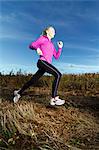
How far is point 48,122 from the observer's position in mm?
7648

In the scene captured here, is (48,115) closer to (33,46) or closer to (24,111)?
(24,111)

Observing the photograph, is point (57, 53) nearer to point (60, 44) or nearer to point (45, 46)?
point (60, 44)

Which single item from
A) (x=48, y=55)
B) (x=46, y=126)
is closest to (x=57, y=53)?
(x=48, y=55)

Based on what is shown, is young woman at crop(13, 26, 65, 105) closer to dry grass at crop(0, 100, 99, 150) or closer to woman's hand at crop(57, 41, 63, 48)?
woman's hand at crop(57, 41, 63, 48)

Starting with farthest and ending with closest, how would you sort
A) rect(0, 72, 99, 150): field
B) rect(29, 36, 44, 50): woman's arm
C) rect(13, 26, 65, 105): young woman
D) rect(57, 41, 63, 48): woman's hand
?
rect(57, 41, 63, 48): woman's hand
rect(13, 26, 65, 105): young woman
rect(29, 36, 44, 50): woman's arm
rect(0, 72, 99, 150): field

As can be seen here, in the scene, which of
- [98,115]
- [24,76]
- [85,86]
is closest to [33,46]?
[98,115]

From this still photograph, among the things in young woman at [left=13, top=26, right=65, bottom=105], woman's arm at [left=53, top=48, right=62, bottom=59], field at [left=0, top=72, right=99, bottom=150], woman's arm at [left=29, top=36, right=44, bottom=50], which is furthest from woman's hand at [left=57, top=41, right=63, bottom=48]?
field at [left=0, top=72, right=99, bottom=150]

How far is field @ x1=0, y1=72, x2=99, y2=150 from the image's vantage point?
22.0 feet

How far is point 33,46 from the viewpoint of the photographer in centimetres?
826

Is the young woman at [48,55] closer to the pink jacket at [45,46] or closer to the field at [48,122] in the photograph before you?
the pink jacket at [45,46]

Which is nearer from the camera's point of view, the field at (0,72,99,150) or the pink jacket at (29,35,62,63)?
the field at (0,72,99,150)

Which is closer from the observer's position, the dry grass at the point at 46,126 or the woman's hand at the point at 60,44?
the dry grass at the point at 46,126

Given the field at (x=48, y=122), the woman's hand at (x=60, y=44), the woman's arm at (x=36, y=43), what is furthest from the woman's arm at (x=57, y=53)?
the field at (x=48, y=122)

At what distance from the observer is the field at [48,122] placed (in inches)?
264
